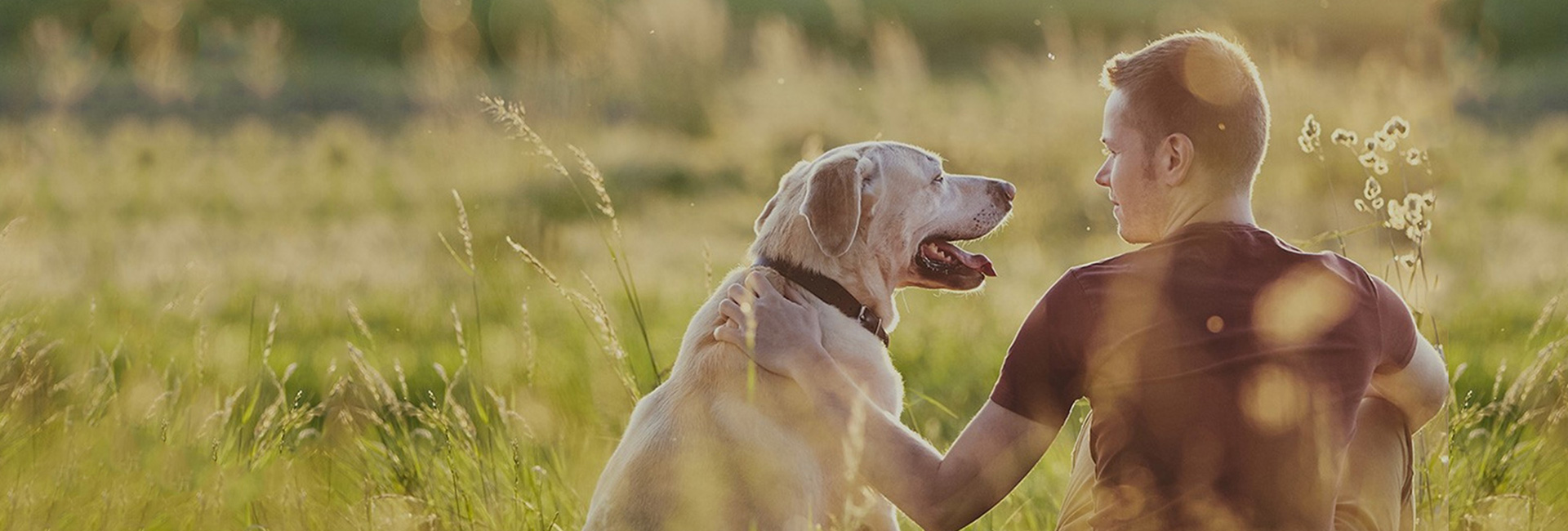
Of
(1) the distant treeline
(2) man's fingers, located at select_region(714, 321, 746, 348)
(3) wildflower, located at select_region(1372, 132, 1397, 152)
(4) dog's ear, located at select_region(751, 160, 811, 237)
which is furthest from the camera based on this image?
(1) the distant treeline

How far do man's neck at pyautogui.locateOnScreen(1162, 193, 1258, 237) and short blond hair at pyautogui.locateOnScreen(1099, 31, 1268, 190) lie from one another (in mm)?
34

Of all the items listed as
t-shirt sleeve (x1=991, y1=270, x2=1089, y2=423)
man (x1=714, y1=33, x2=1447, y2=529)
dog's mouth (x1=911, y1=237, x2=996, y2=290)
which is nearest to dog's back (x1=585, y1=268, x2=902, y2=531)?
man (x1=714, y1=33, x2=1447, y2=529)

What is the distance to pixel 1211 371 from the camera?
2.38 meters

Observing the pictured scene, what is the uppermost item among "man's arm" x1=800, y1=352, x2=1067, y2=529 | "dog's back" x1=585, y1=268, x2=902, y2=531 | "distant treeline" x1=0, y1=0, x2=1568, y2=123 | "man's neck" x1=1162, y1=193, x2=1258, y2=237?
"man's neck" x1=1162, y1=193, x2=1258, y2=237

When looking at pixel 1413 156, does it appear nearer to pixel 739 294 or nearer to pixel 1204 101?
pixel 1204 101

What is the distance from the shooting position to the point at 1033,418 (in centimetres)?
252

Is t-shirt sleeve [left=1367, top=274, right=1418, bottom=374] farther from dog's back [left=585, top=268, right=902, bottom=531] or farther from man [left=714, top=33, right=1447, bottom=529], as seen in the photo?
dog's back [left=585, top=268, right=902, bottom=531]

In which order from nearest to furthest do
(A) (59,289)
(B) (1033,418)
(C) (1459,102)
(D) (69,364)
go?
(B) (1033,418)
(D) (69,364)
(A) (59,289)
(C) (1459,102)

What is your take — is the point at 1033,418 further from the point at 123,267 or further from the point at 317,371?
the point at 123,267

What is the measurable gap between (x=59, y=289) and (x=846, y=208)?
6324 millimetres

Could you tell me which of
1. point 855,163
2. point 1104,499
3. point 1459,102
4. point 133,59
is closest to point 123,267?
point 855,163

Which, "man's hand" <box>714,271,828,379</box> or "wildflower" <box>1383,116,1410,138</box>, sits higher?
"wildflower" <box>1383,116,1410,138</box>

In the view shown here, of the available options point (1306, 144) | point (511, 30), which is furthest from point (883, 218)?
point (511, 30)

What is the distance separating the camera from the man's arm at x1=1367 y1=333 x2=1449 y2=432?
274 centimetres
